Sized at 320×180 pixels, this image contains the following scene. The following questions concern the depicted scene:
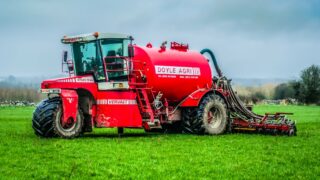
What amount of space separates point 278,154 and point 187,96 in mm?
9781

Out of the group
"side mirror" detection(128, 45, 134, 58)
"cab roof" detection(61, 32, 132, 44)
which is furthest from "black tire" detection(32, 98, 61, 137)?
"side mirror" detection(128, 45, 134, 58)

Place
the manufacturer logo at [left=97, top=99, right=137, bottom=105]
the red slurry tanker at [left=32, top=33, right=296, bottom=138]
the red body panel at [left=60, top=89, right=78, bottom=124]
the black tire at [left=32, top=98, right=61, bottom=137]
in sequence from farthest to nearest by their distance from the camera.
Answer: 1. the manufacturer logo at [left=97, top=99, right=137, bottom=105]
2. the red slurry tanker at [left=32, top=33, right=296, bottom=138]
3. the red body panel at [left=60, top=89, right=78, bottom=124]
4. the black tire at [left=32, top=98, right=61, bottom=137]

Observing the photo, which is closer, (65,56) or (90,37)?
(90,37)

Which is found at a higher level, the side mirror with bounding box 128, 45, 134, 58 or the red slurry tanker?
the side mirror with bounding box 128, 45, 134, 58

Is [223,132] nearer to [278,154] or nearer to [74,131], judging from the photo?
[74,131]

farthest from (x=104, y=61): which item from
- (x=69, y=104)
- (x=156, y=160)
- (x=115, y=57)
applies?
(x=156, y=160)

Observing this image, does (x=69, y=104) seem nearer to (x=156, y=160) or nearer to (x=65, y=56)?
(x=65, y=56)

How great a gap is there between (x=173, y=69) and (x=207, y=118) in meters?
2.60

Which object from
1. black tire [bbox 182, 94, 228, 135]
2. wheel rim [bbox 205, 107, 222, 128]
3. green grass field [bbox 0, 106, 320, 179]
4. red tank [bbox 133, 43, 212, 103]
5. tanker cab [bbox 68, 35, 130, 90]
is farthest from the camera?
wheel rim [bbox 205, 107, 222, 128]

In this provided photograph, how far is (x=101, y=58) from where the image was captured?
71.9 ft

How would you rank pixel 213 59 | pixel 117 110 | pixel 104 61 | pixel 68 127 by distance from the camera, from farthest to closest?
1. pixel 213 59
2. pixel 104 61
3. pixel 117 110
4. pixel 68 127

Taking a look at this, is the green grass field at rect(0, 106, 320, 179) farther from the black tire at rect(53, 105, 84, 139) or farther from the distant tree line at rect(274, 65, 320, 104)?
the distant tree line at rect(274, 65, 320, 104)

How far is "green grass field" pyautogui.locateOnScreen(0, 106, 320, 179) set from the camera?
39.0 ft

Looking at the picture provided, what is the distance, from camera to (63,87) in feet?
68.5
